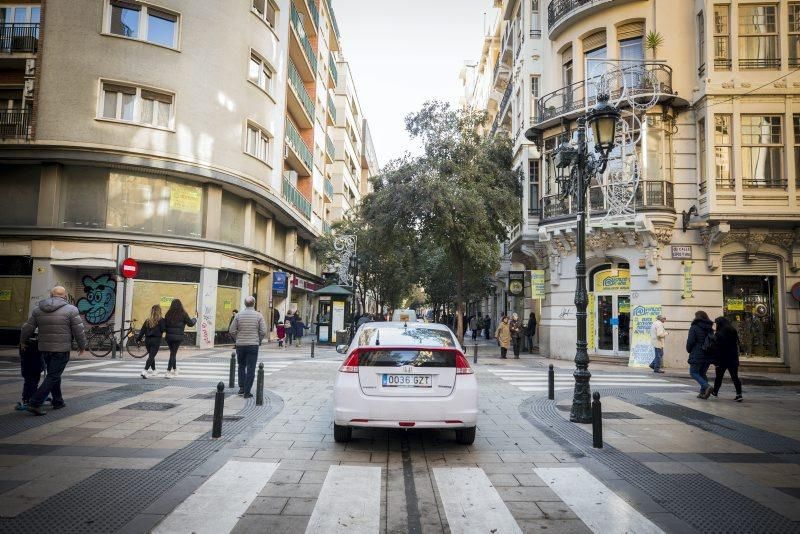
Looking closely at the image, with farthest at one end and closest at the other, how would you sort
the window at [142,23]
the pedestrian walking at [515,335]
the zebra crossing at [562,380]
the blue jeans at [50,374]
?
the pedestrian walking at [515,335], the window at [142,23], the zebra crossing at [562,380], the blue jeans at [50,374]

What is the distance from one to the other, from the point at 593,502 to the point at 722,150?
58.9ft

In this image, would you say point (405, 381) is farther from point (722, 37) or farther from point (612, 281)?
point (722, 37)

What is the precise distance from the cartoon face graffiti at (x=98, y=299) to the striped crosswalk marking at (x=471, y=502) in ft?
62.3

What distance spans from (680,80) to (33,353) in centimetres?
2138

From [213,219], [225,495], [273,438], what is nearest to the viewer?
[225,495]

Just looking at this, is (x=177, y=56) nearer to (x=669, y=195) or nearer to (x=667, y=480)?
(x=669, y=195)

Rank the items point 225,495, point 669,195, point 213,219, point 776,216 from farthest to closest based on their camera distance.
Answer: point 213,219, point 669,195, point 776,216, point 225,495

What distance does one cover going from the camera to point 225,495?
4883 millimetres

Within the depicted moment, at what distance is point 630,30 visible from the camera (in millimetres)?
20172

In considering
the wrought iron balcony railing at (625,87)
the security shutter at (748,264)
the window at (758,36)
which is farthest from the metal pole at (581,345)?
the window at (758,36)

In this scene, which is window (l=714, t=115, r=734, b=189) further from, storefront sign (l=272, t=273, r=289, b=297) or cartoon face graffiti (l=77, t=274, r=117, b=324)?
cartoon face graffiti (l=77, t=274, r=117, b=324)

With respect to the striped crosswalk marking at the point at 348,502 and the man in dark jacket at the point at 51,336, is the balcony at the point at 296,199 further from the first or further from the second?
the striped crosswalk marking at the point at 348,502

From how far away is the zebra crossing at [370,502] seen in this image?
4.23m

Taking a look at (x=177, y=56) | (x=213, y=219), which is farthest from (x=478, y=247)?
(x=177, y=56)
